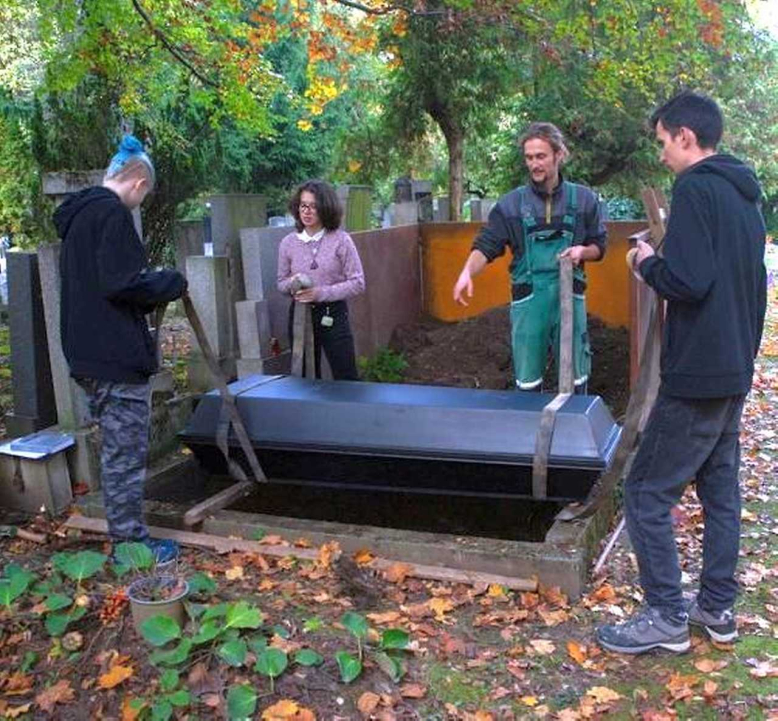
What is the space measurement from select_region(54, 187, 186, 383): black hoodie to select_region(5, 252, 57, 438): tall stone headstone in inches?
52.3

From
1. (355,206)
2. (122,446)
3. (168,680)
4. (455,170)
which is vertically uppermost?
(455,170)

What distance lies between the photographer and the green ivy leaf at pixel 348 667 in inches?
118

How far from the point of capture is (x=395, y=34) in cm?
1076

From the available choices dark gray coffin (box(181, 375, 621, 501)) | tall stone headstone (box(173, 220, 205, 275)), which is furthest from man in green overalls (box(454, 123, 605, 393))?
tall stone headstone (box(173, 220, 205, 275))

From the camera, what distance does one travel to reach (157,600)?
3.19 m

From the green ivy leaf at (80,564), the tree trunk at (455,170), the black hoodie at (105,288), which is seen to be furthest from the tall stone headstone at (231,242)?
the tree trunk at (455,170)

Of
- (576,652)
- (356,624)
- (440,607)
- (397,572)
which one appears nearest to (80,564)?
(356,624)

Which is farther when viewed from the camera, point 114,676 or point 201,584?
point 201,584

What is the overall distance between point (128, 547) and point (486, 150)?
15.2 metres

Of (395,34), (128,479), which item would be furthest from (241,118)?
(128,479)

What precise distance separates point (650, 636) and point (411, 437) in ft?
4.82

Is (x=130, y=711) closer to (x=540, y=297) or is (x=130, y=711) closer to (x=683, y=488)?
(x=683, y=488)

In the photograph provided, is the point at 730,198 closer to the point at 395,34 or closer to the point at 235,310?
the point at 235,310

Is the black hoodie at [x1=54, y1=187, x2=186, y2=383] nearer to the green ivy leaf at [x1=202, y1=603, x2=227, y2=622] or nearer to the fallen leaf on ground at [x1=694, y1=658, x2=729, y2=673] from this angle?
the green ivy leaf at [x1=202, y1=603, x2=227, y2=622]
